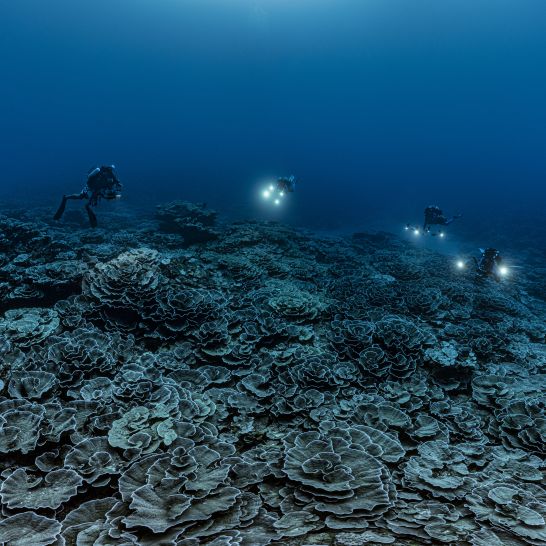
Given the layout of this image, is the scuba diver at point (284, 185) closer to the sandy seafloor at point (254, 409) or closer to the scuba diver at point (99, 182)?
the sandy seafloor at point (254, 409)

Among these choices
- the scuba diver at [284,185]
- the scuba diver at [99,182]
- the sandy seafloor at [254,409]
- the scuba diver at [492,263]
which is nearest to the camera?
the sandy seafloor at [254,409]

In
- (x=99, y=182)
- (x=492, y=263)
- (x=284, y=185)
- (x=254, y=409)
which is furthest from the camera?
(x=284, y=185)

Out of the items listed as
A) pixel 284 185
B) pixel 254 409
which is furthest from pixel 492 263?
pixel 254 409

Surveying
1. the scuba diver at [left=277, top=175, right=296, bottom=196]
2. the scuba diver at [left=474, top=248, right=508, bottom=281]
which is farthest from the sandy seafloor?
the scuba diver at [left=277, top=175, right=296, bottom=196]

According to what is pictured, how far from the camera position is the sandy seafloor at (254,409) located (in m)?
2.82

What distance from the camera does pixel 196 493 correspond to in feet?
9.84

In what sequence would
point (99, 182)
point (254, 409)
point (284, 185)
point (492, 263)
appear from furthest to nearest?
1. point (284, 185)
2. point (99, 182)
3. point (492, 263)
4. point (254, 409)

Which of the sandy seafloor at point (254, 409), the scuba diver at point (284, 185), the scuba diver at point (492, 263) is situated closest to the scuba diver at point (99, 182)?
the sandy seafloor at point (254, 409)

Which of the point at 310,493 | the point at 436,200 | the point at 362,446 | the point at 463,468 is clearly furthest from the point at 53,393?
the point at 436,200

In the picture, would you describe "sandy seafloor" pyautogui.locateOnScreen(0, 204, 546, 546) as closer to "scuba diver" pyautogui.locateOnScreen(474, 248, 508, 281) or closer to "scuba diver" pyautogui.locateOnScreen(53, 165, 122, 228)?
"scuba diver" pyautogui.locateOnScreen(474, 248, 508, 281)

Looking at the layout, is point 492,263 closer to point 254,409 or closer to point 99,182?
point 254,409

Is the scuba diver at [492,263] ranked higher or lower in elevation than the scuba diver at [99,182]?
lower

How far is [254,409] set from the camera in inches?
199

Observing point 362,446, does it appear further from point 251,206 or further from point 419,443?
point 251,206
